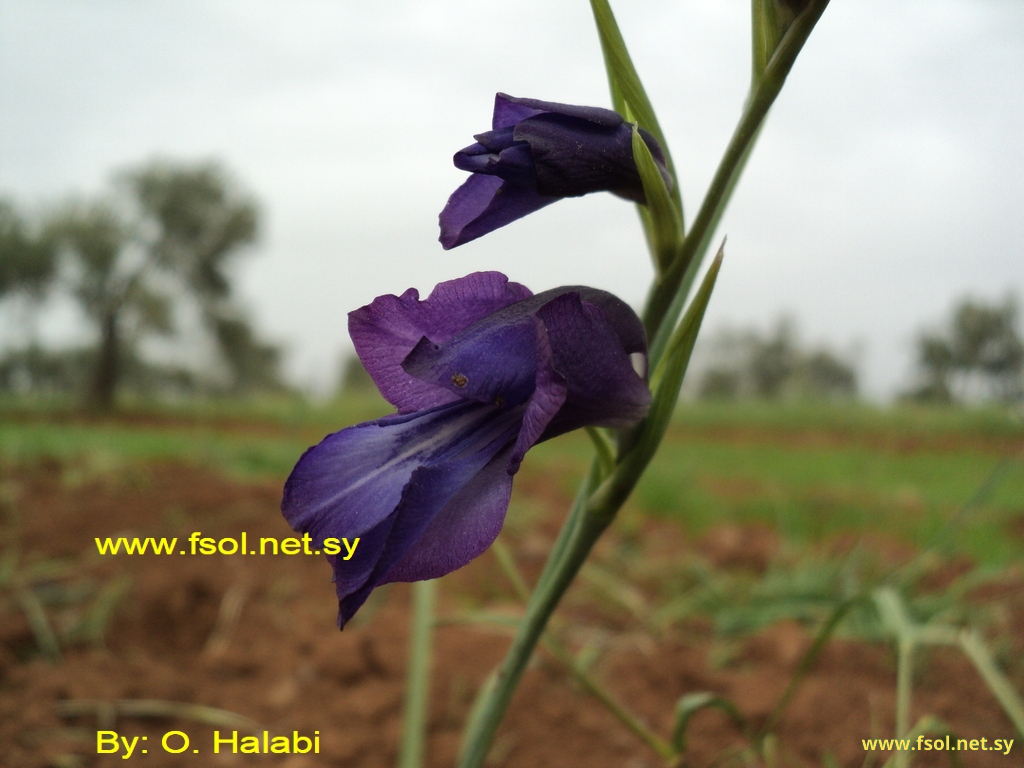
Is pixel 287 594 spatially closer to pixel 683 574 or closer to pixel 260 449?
pixel 683 574

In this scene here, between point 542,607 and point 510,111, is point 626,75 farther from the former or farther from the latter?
point 542,607

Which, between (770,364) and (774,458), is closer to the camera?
(774,458)

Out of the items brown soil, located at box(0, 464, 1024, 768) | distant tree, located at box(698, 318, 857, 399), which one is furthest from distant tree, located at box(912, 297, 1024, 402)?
brown soil, located at box(0, 464, 1024, 768)

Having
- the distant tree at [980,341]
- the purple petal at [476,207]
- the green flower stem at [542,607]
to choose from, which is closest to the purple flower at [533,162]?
the purple petal at [476,207]

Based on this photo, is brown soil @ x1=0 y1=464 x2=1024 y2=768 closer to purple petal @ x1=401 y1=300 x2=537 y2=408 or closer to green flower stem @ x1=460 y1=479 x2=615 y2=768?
green flower stem @ x1=460 y1=479 x2=615 y2=768

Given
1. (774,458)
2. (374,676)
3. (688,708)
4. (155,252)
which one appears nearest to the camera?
(688,708)

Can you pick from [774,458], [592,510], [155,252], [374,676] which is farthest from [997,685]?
[155,252]
